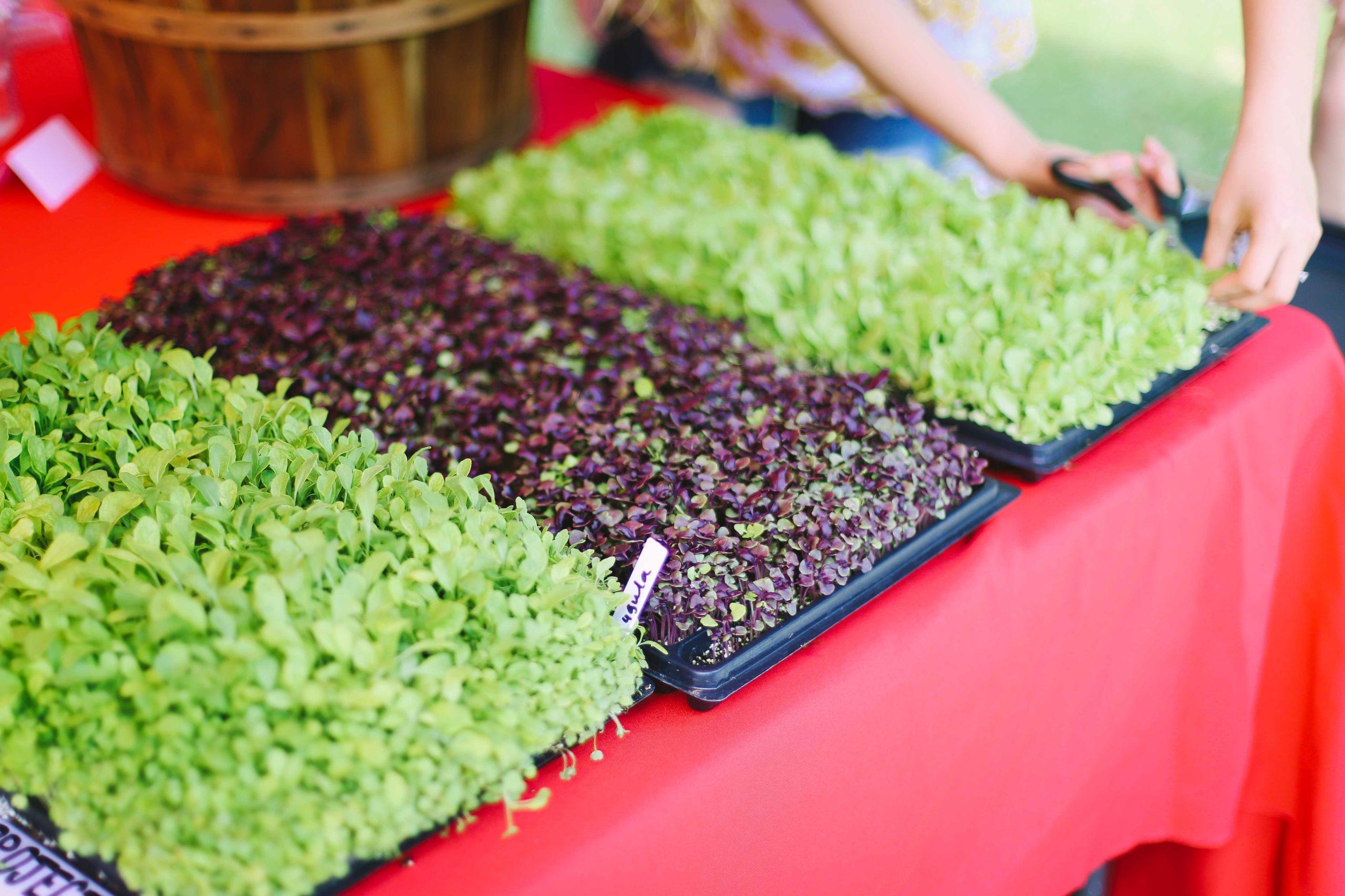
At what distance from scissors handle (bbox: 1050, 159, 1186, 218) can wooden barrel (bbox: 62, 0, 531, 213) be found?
2.95ft

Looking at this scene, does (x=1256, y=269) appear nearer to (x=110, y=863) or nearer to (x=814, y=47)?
(x=814, y=47)

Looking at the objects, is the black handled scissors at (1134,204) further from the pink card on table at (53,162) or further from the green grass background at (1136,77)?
the pink card on table at (53,162)

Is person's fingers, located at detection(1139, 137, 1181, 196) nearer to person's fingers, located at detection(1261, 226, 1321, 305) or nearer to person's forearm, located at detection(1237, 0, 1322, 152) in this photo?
person's forearm, located at detection(1237, 0, 1322, 152)

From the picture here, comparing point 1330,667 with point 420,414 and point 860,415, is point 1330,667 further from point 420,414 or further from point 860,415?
point 420,414

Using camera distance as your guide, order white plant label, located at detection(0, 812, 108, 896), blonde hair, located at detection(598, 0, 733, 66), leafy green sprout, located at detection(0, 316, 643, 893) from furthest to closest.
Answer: blonde hair, located at detection(598, 0, 733, 66)
white plant label, located at detection(0, 812, 108, 896)
leafy green sprout, located at detection(0, 316, 643, 893)

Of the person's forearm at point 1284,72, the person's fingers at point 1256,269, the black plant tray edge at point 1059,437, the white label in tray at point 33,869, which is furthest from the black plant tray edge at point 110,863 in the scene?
the person's forearm at point 1284,72

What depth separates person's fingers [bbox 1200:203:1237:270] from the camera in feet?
4.13

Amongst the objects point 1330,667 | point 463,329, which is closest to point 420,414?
point 463,329

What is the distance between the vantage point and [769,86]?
1.94 meters

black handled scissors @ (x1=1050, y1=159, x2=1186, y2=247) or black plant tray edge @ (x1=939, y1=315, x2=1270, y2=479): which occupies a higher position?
black handled scissors @ (x1=1050, y1=159, x2=1186, y2=247)

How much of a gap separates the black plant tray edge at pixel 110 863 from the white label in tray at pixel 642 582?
0.12 metres

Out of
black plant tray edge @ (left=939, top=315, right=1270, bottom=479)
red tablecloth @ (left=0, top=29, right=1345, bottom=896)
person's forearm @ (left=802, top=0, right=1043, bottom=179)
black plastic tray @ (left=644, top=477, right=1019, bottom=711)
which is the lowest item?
red tablecloth @ (left=0, top=29, right=1345, bottom=896)

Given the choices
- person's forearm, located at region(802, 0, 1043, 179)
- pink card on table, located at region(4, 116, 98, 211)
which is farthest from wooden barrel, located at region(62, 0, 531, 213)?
person's forearm, located at region(802, 0, 1043, 179)

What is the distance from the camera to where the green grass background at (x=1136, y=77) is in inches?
79.2
